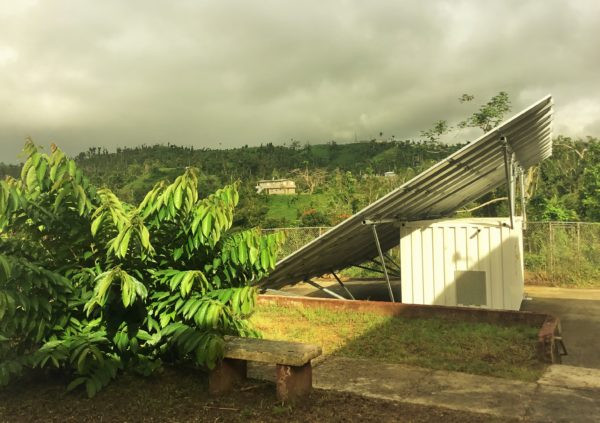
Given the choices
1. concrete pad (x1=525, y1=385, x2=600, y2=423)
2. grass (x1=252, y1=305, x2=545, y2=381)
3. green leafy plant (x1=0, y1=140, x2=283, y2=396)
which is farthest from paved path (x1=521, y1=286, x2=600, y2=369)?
green leafy plant (x1=0, y1=140, x2=283, y2=396)

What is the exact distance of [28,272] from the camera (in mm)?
3916

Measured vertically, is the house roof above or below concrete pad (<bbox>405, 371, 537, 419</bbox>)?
above

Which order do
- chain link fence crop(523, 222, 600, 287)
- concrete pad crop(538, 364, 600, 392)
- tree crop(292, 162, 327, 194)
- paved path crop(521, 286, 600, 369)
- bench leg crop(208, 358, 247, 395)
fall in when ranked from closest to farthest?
bench leg crop(208, 358, 247, 395) → concrete pad crop(538, 364, 600, 392) → paved path crop(521, 286, 600, 369) → chain link fence crop(523, 222, 600, 287) → tree crop(292, 162, 327, 194)

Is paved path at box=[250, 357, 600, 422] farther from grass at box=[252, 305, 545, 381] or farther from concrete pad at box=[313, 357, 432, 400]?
grass at box=[252, 305, 545, 381]

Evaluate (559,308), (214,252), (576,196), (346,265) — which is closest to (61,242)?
(214,252)

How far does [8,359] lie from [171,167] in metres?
100

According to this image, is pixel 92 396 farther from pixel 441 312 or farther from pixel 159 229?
pixel 441 312

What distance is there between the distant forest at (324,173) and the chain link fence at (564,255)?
689 centimetres

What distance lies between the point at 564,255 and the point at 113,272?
15.8 metres

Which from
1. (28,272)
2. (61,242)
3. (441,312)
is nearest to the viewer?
(28,272)

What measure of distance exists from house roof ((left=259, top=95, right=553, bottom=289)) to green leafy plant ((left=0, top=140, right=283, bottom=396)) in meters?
4.39

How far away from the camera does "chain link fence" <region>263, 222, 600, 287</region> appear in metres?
15.3

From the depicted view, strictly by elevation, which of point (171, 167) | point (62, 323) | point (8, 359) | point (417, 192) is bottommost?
point (8, 359)

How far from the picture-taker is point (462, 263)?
31.2ft
